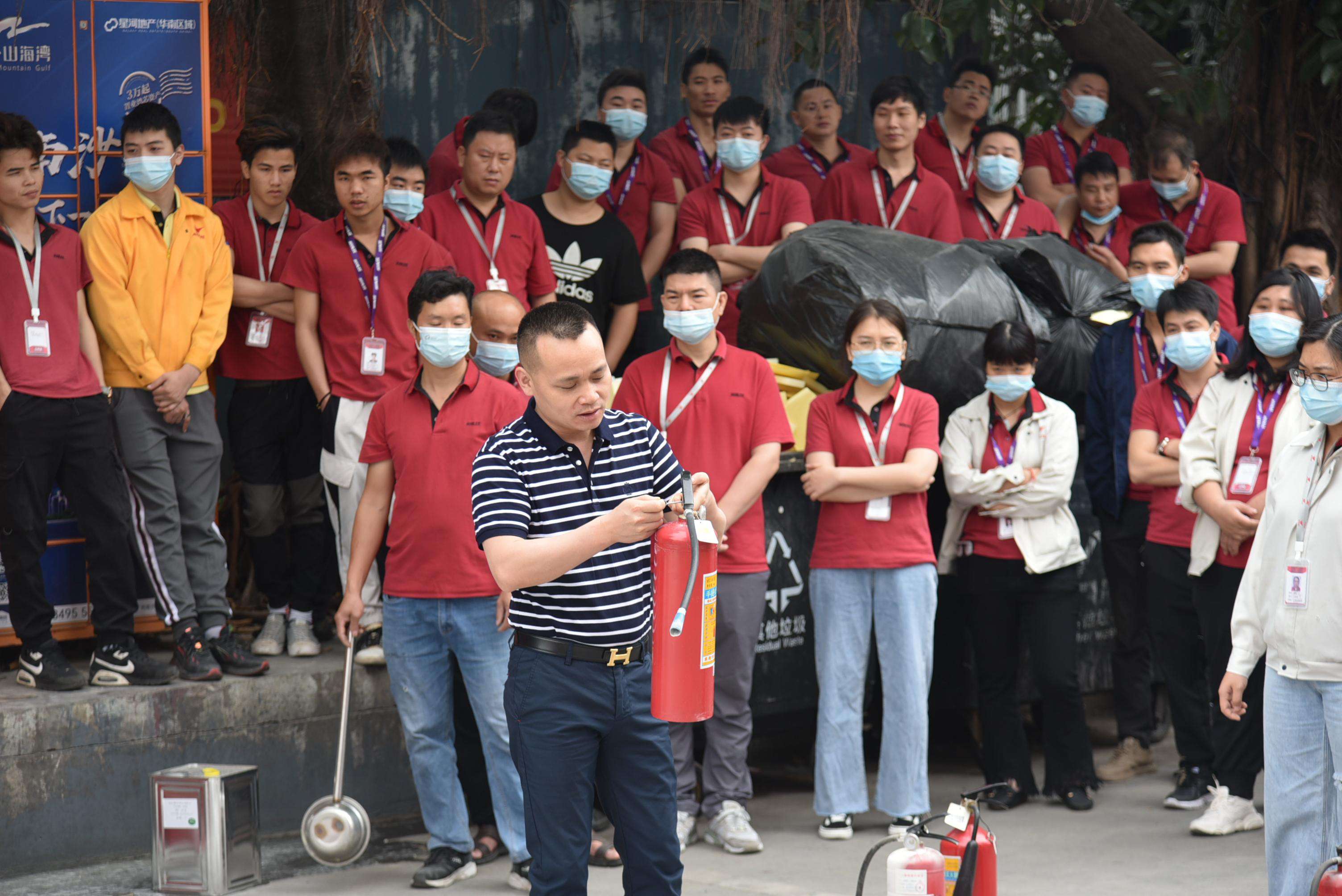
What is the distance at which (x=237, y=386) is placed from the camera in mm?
6633

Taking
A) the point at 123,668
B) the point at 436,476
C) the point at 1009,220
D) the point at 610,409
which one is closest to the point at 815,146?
the point at 1009,220

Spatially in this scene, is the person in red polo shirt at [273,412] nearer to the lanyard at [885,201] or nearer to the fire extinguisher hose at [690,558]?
the lanyard at [885,201]

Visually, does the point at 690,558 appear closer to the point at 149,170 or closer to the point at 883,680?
the point at 883,680

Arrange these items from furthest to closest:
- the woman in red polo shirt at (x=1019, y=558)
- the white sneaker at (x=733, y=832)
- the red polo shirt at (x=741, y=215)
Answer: the red polo shirt at (x=741, y=215), the woman in red polo shirt at (x=1019, y=558), the white sneaker at (x=733, y=832)

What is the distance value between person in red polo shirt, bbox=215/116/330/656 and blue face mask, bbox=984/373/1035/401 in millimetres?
2715

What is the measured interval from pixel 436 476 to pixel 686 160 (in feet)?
11.4

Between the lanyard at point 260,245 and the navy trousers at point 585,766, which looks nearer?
the navy trousers at point 585,766

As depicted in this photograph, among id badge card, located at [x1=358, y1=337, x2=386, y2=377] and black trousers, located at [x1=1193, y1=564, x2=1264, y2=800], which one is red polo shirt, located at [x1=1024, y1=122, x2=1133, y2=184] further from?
id badge card, located at [x1=358, y1=337, x2=386, y2=377]

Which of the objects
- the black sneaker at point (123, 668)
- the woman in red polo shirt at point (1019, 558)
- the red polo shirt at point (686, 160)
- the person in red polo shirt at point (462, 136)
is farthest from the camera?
the red polo shirt at point (686, 160)

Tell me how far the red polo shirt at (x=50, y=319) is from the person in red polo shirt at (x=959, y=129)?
469 cm

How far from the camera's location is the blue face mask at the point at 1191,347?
6.33m

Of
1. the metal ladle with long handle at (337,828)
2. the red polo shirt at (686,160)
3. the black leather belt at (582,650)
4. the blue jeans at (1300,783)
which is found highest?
the red polo shirt at (686,160)

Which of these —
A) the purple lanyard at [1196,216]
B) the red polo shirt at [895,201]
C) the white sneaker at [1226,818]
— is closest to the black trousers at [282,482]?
the red polo shirt at [895,201]

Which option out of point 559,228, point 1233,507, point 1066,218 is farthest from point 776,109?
point 1233,507
